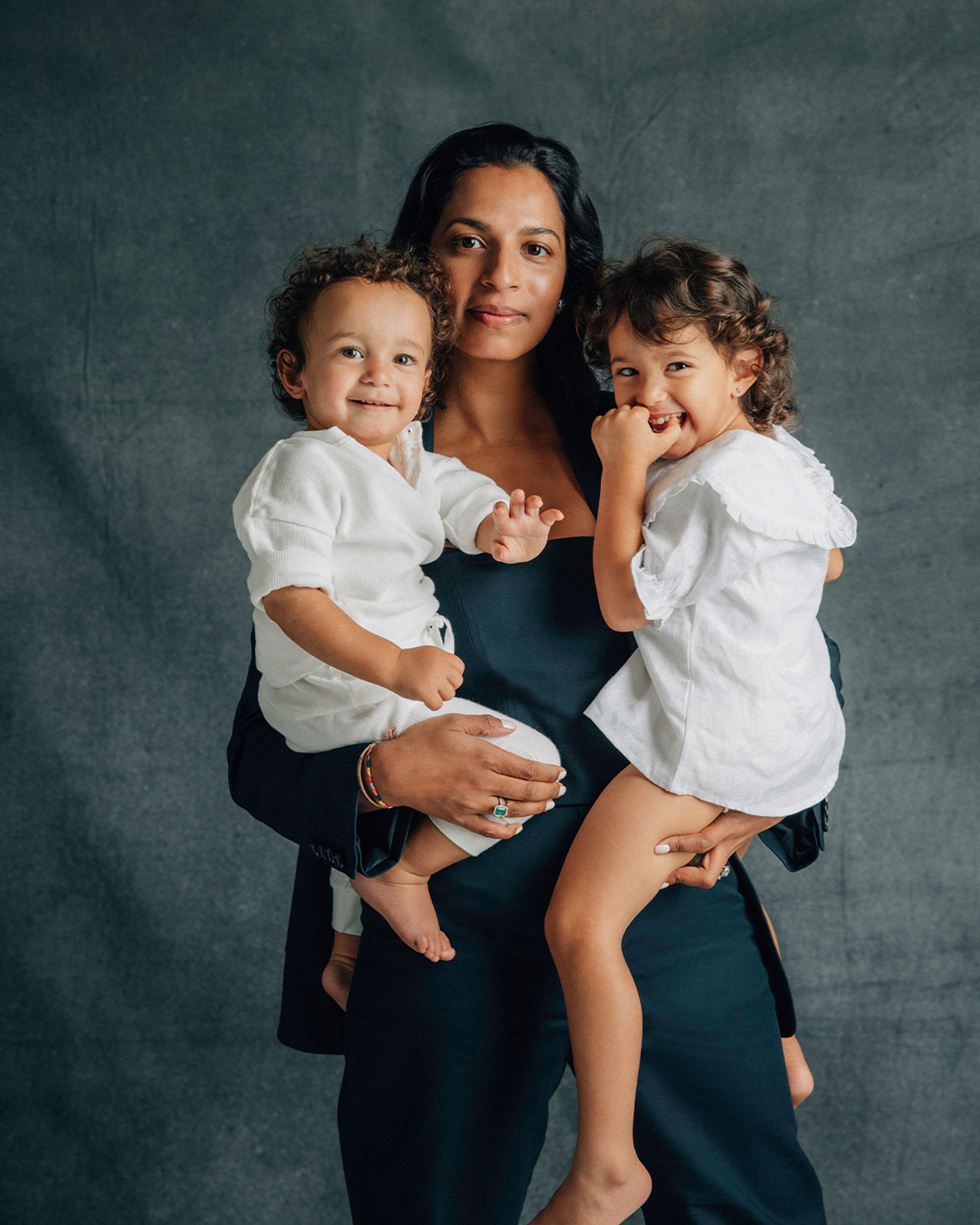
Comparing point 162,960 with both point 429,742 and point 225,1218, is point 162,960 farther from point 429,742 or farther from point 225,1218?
point 429,742

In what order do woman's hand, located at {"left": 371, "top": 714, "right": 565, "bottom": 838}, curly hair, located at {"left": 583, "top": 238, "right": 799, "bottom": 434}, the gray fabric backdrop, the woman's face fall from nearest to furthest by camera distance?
woman's hand, located at {"left": 371, "top": 714, "right": 565, "bottom": 838} → curly hair, located at {"left": 583, "top": 238, "right": 799, "bottom": 434} → the woman's face → the gray fabric backdrop

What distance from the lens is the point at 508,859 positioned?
1586mm

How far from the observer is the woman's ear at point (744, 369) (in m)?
1.63

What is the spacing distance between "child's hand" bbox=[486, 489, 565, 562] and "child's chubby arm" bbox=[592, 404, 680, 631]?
0.08 meters

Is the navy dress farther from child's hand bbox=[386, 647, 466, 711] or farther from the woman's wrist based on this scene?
child's hand bbox=[386, 647, 466, 711]

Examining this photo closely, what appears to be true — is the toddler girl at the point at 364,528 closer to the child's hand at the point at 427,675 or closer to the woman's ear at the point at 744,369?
the child's hand at the point at 427,675

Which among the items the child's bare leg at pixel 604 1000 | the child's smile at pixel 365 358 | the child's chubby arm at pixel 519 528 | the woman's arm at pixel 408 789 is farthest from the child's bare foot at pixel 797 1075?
the child's smile at pixel 365 358

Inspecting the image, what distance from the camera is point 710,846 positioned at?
1.57 metres

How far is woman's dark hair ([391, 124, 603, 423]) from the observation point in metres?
1.78

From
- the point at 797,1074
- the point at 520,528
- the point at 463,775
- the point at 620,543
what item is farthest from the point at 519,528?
the point at 797,1074

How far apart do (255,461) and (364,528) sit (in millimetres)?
1201

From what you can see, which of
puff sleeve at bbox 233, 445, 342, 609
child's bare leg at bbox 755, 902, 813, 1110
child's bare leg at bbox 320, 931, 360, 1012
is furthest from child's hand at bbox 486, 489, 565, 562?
child's bare leg at bbox 755, 902, 813, 1110

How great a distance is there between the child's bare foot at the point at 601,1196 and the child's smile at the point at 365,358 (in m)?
1.03

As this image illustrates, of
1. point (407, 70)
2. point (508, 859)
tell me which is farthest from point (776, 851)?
point (407, 70)
